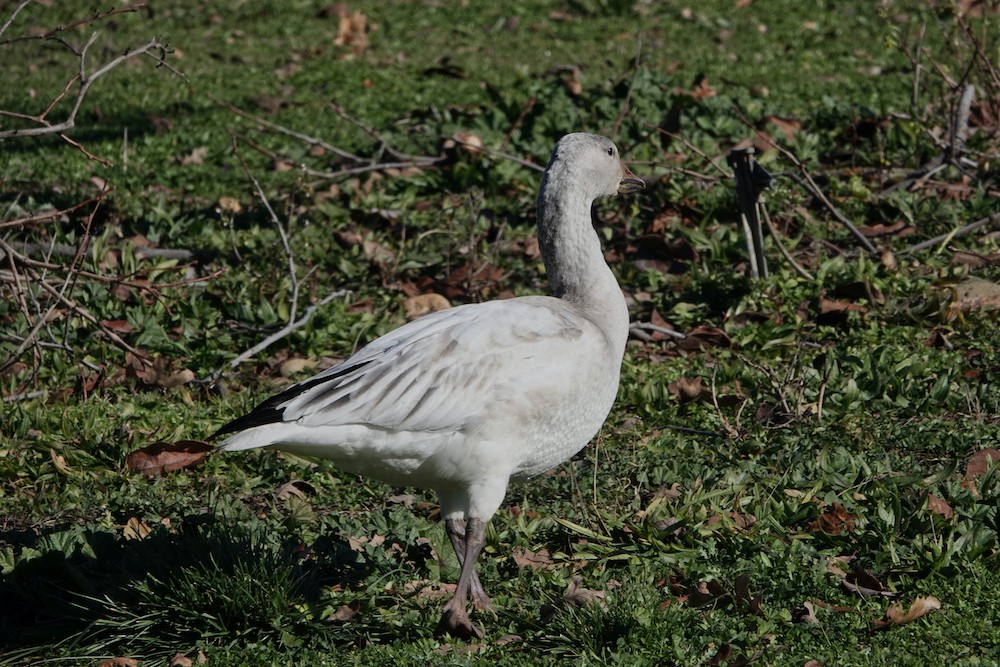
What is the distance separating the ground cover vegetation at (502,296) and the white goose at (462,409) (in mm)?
371

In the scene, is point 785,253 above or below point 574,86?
below

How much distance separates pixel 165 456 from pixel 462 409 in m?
1.81

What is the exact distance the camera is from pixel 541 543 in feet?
15.4

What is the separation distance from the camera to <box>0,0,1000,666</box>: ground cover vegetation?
407 centimetres

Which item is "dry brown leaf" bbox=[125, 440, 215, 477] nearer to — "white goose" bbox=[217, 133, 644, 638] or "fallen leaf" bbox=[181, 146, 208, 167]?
"white goose" bbox=[217, 133, 644, 638]

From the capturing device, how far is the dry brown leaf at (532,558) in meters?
4.52

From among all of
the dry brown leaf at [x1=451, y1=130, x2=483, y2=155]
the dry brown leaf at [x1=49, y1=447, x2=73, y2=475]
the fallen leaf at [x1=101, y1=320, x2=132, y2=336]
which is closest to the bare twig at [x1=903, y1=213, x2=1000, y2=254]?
the dry brown leaf at [x1=451, y1=130, x2=483, y2=155]

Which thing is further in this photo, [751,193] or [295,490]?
[751,193]

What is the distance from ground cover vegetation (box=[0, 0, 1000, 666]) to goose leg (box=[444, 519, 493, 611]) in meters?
0.06

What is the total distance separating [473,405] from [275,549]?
1.00 metres

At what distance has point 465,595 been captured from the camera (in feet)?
13.5

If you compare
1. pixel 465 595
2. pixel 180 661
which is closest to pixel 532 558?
pixel 465 595

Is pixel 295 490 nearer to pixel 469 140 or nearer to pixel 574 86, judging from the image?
pixel 469 140

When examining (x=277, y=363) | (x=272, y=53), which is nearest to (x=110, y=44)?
(x=272, y=53)
